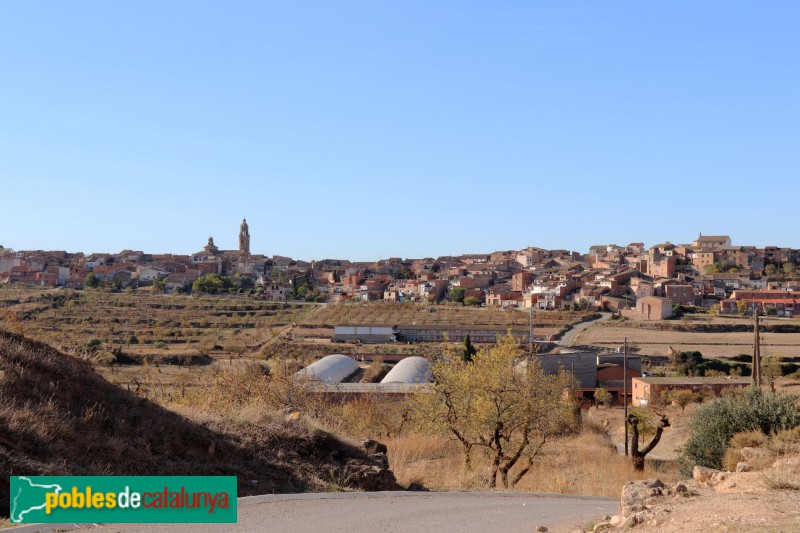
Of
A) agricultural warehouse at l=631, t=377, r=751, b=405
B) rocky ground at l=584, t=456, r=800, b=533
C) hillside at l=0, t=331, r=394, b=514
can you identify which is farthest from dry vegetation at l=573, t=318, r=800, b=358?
rocky ground at l=584, t=456, r=800, b=533

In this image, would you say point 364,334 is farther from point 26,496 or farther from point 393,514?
point 26,496

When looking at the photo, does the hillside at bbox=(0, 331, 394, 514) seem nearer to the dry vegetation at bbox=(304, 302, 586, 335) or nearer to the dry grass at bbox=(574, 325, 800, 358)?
the dry grass at bbox=(574, 325, 800, 358)

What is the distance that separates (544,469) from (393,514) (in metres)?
9.55

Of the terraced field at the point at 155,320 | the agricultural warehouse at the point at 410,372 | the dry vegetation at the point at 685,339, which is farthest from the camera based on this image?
the dry vegetation at the point at 685,339

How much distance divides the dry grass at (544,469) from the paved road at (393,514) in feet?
7.63

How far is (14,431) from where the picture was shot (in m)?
8.00

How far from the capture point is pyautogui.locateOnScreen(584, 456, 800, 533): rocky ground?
243 inches

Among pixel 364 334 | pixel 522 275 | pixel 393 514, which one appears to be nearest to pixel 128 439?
pixel 393 514

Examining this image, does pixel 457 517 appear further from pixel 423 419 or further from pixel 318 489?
pixel 423 419

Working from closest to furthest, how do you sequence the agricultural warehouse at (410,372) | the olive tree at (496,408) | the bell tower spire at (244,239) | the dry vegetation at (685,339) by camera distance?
the olive tree at (496,408), the agricultural warehouse at (410,372), the dry vegetation at (685,339), the bell tower spire at (244,239)

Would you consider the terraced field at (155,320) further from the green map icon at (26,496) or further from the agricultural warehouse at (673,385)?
the green map icon at (26,496)

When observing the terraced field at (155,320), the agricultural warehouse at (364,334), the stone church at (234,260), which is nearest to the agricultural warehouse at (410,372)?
the terraced field at (155,320)

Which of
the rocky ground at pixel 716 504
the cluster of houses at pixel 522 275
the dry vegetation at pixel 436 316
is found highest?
the cluster of houses at pixel 522 275

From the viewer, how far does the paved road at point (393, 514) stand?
273 inches
